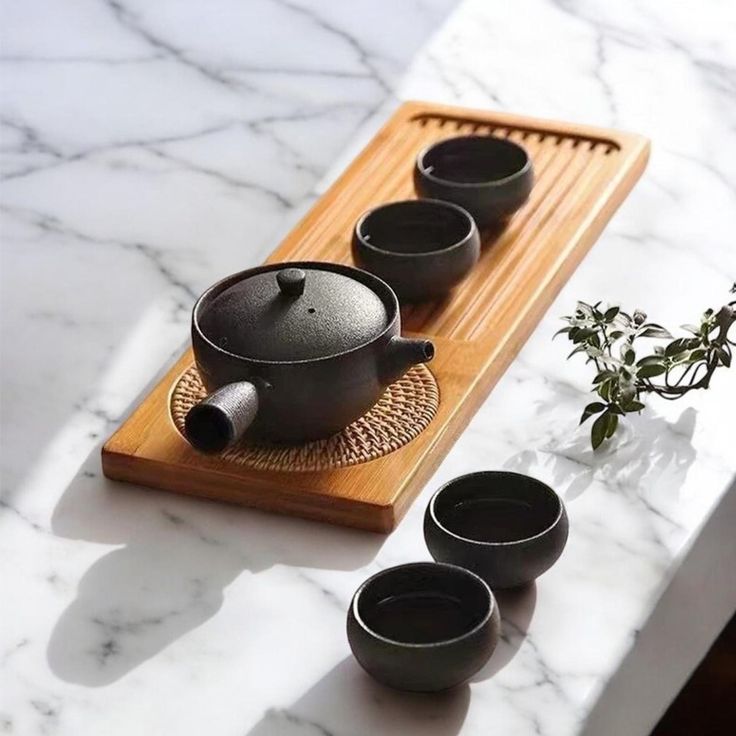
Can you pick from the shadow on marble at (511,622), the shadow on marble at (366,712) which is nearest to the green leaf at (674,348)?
the shadow on marble at (511,622)

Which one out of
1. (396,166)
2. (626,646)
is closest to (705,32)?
(396,166)

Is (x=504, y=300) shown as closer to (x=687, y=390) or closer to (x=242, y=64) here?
(x=687, y=390)

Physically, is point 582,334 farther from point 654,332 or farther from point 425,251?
point 425,251

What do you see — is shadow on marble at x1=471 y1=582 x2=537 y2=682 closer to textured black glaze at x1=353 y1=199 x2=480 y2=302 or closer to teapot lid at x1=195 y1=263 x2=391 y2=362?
teapot lid at x1=195 y1=263 x2=391 y2=362

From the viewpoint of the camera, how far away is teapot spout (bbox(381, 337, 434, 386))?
131 cm

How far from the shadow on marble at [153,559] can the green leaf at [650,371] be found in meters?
0.28

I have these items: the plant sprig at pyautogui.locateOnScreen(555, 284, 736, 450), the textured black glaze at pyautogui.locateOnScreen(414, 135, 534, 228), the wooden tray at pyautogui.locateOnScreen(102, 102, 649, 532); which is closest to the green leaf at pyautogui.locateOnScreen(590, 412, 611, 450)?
the plant sprig at pyautogui.locateOnScreen(555, 284, 736, 450)

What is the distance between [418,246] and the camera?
1595 mm

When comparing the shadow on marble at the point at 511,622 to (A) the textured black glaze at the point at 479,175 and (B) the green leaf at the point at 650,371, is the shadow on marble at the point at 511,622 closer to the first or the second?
(B) the green leaf at the point at 650,371

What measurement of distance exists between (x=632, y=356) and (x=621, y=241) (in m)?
0.37

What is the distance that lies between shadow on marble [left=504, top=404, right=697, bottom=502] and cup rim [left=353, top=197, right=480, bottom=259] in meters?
0.24

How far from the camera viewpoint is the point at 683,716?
177 cm

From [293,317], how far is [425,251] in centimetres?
32

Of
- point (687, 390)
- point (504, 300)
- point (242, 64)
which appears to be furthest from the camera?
point (242, 64)
